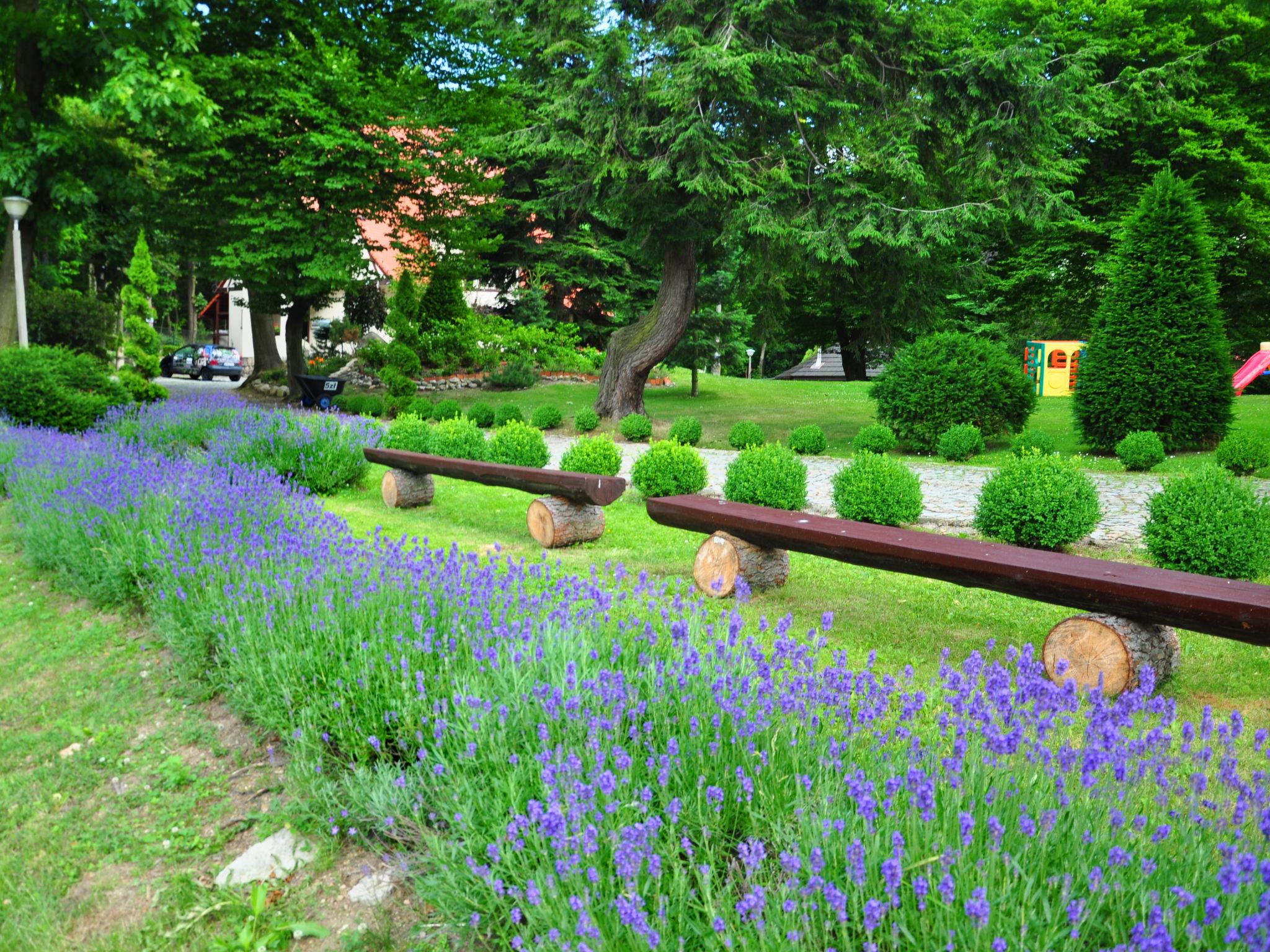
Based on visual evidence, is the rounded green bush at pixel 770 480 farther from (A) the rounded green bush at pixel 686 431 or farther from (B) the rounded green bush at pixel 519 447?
(A) the rounded green bush at pixel 686 431

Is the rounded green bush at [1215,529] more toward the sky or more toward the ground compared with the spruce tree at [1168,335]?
more toward the ground

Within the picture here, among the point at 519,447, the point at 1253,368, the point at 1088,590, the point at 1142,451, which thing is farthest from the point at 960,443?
the point at 1253,368

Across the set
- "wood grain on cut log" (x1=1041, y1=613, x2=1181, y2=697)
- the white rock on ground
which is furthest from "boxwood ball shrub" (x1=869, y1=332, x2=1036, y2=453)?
the white rock on ground

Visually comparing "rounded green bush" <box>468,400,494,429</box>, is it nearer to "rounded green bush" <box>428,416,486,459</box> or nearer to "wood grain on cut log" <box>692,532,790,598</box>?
"rounded green bush" <box>428,416,486,459</box>

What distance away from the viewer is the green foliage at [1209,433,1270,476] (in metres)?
9.97

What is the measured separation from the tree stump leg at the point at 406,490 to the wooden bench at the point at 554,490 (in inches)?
21.7

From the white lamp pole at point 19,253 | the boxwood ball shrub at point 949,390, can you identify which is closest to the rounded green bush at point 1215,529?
the boxwood ball shrub at point 949,390

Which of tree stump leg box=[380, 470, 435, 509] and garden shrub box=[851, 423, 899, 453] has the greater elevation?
garden shrub box=[851, 423, 899, 453]

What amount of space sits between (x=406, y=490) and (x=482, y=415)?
8.88 metres

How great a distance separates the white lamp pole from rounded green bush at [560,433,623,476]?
11.1 metres

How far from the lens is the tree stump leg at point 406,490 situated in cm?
901

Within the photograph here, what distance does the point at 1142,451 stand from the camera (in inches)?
420

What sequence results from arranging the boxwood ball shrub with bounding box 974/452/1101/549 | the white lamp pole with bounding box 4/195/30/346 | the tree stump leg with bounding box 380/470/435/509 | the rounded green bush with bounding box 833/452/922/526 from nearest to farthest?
the boxwood ball shrub with bounding box 974/452/1101/549, the rounded green bush with bounding box 833/452/922/526, the tree stump leg with bounding box 380/470/435/509, the white lamp pole with bounding box 4/195/30/346

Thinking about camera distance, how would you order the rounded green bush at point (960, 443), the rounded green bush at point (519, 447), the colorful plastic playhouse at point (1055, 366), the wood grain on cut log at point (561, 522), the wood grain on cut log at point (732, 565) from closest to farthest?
the wood grain on cut log at point (732, 565) < the wood grain on cut log at point (561, 522) < the rounded green bush at point (519, 447) < the rounded green bush at point (960, 443) < the colorful plastic playhouse at point (1055, 366)
